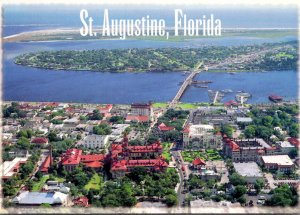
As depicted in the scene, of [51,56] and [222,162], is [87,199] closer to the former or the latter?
[222,162]

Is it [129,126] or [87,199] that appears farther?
[129,126]

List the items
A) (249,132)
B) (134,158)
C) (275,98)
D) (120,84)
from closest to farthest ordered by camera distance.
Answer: (134,158) → (249,132) → (275,98) → (120,84)

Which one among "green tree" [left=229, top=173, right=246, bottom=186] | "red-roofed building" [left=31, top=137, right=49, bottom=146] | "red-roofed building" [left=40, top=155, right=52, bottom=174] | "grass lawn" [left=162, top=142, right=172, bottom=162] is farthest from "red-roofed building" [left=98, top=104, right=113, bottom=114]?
"green tree" [left=229, top=173, right=246, bottom=186]

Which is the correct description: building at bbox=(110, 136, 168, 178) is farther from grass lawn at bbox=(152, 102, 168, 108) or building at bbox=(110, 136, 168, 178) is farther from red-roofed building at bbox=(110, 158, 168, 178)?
grass lawn at bbox=(152, 102, 168, 108)

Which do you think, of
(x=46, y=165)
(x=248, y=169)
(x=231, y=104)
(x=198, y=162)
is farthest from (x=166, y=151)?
(x=231, y=104)

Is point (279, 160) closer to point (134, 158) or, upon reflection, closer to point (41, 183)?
point (134, 158)

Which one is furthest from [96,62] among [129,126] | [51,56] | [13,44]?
[129,126]
